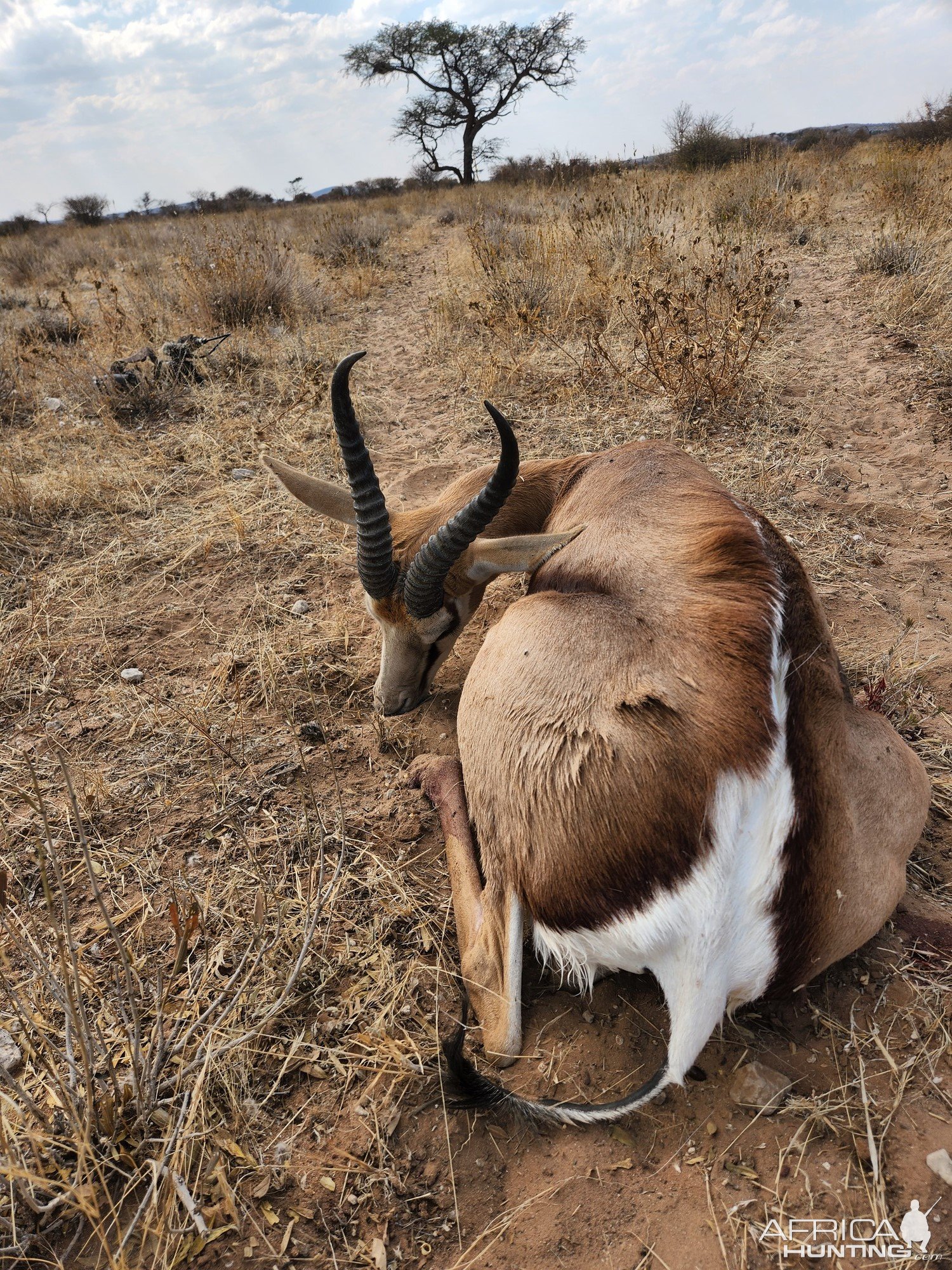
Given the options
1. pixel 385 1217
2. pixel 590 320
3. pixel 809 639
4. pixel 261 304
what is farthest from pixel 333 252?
pixel 385 1217

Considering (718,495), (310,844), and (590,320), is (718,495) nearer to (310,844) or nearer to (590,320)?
(310,844)

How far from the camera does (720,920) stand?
1.86 meters

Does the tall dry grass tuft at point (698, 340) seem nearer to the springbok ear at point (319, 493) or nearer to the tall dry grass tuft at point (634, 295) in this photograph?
the tall dry grass tuft at point (634, 295)

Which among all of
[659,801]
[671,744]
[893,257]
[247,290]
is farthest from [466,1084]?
[893,257]

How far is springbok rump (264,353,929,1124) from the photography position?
1899mm

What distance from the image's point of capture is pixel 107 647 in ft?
13.1

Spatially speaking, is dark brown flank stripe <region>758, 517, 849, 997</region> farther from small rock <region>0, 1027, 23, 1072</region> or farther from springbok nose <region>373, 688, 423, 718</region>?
small rock <region>0, 1027, 23, 1072</region>

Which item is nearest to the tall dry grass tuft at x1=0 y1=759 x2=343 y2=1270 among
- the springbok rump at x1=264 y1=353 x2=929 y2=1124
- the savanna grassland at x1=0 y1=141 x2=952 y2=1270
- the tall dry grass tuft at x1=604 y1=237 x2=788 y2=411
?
the savanna grassland at x1=0 y1=141 x2=952 y2=1270

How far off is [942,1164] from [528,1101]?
105 cm

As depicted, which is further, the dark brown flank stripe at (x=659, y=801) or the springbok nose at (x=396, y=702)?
the springbok nose at (x=396, y=702)

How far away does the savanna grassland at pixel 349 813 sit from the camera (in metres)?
1.78

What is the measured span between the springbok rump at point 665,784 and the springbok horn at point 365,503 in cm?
1

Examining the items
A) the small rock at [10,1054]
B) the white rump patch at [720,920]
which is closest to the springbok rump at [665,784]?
the white rump patch at [720,920]

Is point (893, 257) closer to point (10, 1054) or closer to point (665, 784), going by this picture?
point (665, 784)
